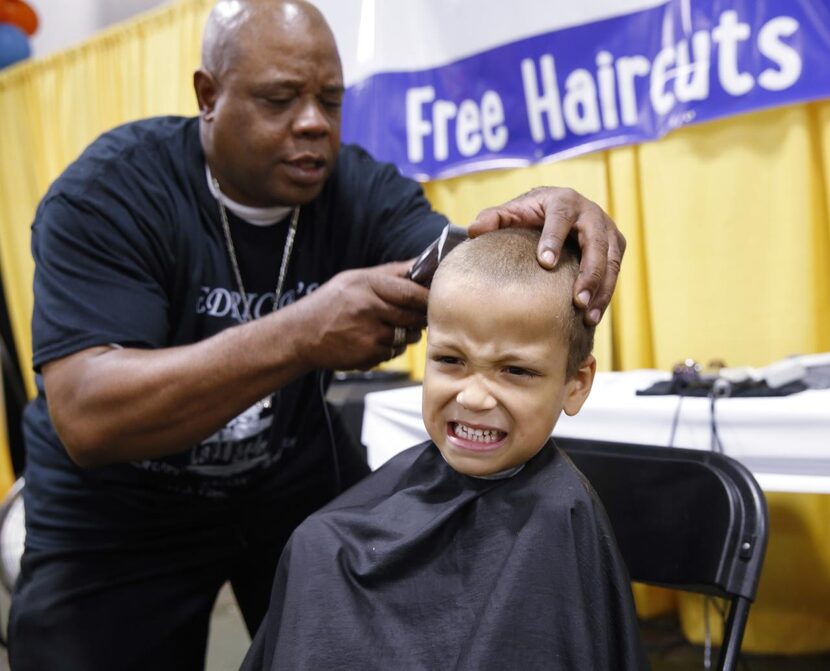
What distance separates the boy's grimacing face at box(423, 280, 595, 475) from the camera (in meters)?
0.84

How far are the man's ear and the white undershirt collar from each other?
3.3 inches

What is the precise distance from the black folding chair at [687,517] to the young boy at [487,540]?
241 mm

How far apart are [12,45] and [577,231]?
14.3ft

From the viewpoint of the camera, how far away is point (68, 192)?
120cm

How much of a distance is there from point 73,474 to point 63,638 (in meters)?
0.23

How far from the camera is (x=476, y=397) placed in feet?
2.79

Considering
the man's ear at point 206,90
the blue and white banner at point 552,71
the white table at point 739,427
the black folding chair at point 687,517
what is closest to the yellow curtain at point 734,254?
the blue and white banner at point 552,71

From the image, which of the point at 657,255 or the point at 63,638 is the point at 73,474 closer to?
the point at 63,638

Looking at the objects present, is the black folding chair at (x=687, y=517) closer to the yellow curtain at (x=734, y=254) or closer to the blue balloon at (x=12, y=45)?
the yellow curtain at (x=734, y=254)

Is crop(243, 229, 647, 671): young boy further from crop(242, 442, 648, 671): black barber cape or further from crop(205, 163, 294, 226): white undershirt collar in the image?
crop(205, 163, 294, 226): white undershirt collar

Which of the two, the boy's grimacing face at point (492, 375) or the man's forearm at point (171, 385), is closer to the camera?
the boy's grimacing face at point (492, 375)

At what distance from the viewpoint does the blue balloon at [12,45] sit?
4355mm

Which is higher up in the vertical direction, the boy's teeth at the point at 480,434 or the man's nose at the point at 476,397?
the man's nose at the point at 476,397

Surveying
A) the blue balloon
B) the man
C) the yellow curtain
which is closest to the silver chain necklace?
the man
